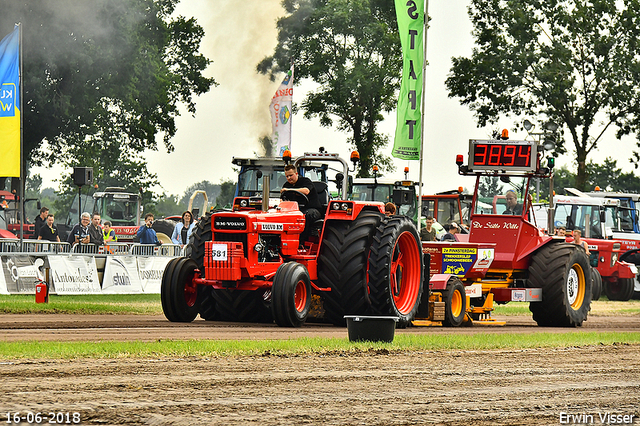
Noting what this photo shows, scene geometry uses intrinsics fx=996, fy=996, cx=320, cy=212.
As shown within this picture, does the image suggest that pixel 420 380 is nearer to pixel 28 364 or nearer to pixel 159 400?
pixel 159 400

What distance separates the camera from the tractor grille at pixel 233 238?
12.6 m

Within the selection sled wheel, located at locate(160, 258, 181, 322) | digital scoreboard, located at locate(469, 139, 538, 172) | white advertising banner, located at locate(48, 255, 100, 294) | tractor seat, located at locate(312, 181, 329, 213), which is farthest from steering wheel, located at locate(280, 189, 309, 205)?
white advertising banner, located at locate(48, 255, 100, 294)

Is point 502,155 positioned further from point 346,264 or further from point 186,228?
point 186,228

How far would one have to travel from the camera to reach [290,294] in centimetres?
1202

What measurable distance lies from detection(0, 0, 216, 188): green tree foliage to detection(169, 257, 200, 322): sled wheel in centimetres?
2233

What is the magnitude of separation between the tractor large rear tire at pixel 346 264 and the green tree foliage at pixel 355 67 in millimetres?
28925

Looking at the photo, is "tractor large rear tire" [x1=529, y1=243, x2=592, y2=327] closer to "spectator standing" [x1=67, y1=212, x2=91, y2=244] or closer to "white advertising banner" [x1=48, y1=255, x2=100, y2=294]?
"white advertising banner" [x1=48, y1=255, x2=100, y2=294]

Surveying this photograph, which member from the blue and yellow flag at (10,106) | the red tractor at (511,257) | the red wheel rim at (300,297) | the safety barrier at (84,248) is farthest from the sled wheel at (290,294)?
the safety barrier at (84,248)

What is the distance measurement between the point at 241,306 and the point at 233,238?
119 centimetres

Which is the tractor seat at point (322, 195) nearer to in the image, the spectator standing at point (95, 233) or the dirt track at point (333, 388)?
the dirt track at point (333, 388)

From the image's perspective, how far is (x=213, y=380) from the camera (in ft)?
24.2

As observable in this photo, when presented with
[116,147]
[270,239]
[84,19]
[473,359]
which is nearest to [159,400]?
[473,359]

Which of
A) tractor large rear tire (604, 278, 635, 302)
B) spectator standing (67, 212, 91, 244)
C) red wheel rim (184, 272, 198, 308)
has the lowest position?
tractor large rear tire (604, 278, 635, 302)

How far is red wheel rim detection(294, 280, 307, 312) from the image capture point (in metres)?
12.4
